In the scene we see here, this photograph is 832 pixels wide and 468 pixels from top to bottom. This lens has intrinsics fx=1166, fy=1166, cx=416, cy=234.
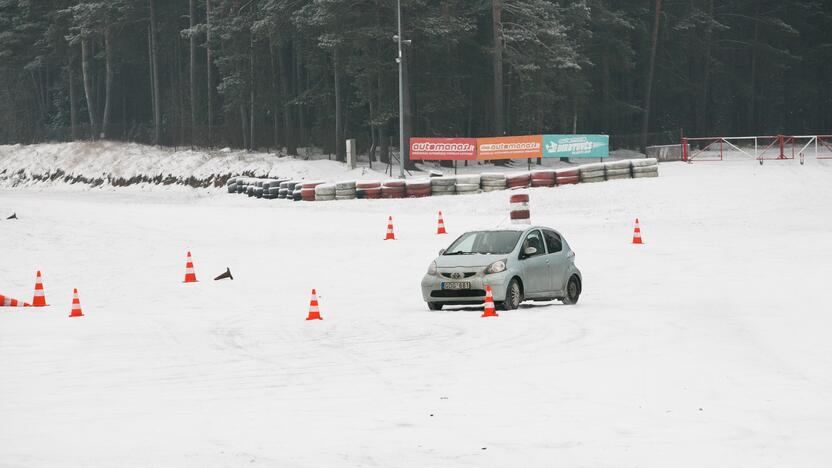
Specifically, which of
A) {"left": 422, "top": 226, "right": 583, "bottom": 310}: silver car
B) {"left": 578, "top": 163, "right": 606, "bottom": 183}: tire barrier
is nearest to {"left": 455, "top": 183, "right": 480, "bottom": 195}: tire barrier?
{"left": 578, "top": 163, "right": 606, "bottom": 183}: tire barrier

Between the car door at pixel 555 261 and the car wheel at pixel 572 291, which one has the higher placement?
→ the car door at pixel 555 261

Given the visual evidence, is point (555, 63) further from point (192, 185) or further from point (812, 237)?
point (812, 237)

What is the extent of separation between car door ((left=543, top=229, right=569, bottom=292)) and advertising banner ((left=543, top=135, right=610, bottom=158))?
3323 cm

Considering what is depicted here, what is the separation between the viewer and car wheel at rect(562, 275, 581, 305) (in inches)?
742

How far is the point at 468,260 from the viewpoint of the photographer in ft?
58.3

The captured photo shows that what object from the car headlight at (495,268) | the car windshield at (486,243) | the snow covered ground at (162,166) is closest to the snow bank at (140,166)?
the snow covered ground at (162,166)

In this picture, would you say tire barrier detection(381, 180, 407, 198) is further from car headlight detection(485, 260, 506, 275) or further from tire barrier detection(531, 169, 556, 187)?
car headlight detection(485, 260, 506, 275)

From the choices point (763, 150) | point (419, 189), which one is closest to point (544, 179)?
point (419, 189)

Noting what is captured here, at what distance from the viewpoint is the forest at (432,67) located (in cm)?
6212

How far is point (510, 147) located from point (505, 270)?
35.3 meters

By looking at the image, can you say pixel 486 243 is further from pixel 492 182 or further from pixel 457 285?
pixel 492 182

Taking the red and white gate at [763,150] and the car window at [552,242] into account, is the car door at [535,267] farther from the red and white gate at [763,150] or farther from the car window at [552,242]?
the red and white gate at [763,150]

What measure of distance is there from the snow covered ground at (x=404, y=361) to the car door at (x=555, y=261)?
1.22 feet

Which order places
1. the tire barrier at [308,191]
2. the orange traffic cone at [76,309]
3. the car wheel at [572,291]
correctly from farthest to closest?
the tire barrier at [308,191], the car wheel at [572,291], the orange traffic cone at [76,309]
